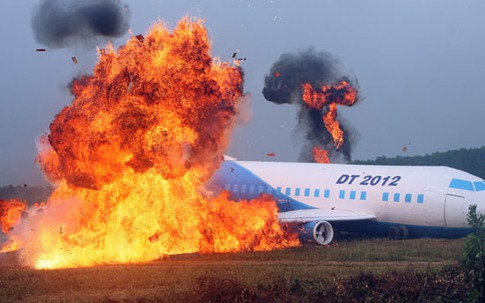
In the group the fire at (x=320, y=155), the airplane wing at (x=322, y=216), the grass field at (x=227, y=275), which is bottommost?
the grass field at (x=227, y=275)

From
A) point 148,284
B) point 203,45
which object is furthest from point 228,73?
point 148,284

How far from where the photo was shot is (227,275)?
21.0 m

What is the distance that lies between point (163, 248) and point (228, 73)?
7410 millimetres

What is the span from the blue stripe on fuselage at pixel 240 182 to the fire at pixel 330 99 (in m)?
9.92

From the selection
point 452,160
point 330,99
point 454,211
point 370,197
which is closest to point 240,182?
point 370,197

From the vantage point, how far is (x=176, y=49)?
2634 cm

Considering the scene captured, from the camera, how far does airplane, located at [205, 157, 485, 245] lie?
1252 inches

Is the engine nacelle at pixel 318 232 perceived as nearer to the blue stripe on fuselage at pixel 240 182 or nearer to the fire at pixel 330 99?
the blue stripe on fuselage at pixel 240 182

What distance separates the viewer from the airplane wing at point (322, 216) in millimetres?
32625

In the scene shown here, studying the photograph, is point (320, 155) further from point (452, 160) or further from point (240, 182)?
point (452, 160)

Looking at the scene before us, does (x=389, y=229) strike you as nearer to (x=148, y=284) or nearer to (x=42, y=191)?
(x=148, y=284)

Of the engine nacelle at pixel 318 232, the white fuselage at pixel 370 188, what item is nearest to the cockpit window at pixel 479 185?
the white fuselage at pixel 370 188

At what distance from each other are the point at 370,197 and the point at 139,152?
13913 millimetres

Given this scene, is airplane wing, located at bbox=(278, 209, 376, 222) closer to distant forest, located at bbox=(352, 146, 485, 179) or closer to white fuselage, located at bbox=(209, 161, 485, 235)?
white fuselage, located at bbox=(209, 161, 485, 235)
